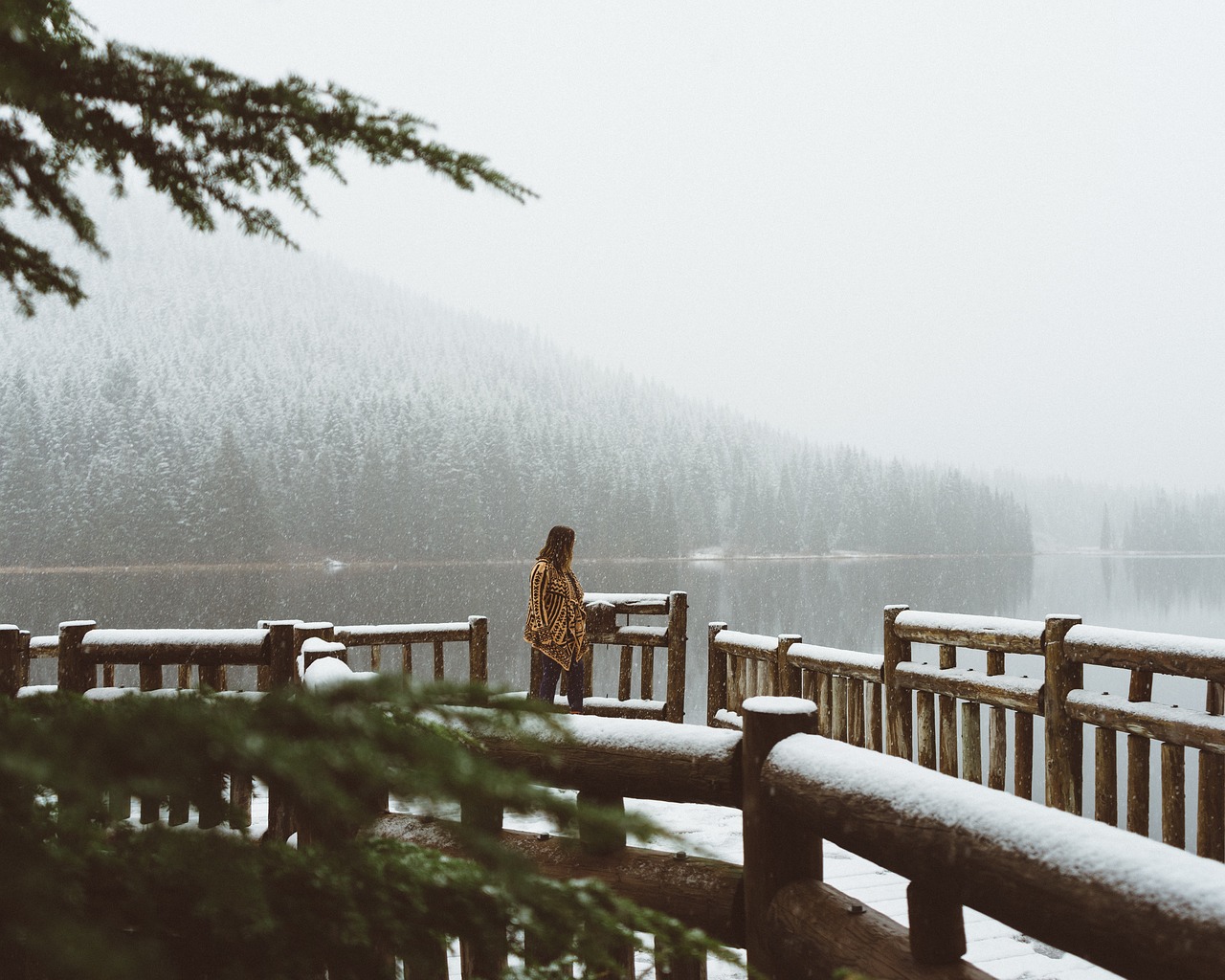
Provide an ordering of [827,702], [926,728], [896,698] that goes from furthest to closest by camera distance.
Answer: [827,702] → [896,698] → [926,728]

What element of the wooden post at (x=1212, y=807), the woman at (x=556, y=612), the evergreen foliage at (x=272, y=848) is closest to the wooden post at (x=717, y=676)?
the woman at (x=556, y=612)

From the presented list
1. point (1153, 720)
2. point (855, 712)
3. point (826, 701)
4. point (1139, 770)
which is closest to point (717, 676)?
point (826, 701)

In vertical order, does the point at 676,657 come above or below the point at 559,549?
below

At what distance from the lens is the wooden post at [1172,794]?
4547 mm

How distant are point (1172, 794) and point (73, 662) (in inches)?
218

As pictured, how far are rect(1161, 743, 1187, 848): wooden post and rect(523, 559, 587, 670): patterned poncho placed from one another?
529 centimetres

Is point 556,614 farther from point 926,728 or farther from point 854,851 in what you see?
point 854,851

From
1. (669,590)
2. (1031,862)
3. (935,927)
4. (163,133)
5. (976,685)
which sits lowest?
(669,590)

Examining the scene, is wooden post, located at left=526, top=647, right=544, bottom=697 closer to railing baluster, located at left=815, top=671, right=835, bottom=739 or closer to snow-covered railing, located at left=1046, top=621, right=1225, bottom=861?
railing baluster, located at left=815, top=671, right=835, bottom=739

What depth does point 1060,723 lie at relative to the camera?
5227mm

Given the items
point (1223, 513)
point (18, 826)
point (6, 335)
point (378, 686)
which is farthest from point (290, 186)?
point (1223, 513)

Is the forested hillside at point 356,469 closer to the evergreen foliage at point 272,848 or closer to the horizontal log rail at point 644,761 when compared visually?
the horizontal log rail at point 644,761

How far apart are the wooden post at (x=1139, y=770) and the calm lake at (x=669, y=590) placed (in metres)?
15.7

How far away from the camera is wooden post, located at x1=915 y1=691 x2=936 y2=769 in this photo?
6.22 m
